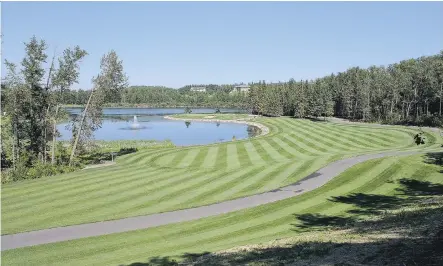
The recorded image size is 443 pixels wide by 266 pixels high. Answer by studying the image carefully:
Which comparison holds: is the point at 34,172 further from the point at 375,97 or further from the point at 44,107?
the point at 375,97

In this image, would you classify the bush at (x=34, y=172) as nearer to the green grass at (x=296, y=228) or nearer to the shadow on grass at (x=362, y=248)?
the green grass at (x=296, y=228)

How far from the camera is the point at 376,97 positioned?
116312mm

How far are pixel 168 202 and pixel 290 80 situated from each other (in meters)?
158

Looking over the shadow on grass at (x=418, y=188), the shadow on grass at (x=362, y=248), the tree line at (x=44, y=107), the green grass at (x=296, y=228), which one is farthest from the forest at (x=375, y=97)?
the shadow on grass at (x=362, y=248)

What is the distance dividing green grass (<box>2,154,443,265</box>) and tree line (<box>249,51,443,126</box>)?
55.6m

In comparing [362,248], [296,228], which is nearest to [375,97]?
[296,228]

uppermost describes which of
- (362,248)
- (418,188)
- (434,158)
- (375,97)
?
(375,97)

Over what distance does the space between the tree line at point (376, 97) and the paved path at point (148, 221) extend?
58.8 m

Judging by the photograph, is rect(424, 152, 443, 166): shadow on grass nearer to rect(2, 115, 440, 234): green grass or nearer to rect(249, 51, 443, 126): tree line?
rect(2, 115, 440, 234): green grass

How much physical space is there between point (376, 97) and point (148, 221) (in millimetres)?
107451

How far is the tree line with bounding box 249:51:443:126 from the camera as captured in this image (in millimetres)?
97750

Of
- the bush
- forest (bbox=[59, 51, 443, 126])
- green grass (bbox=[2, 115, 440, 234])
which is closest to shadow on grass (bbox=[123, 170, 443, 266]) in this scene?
green grass (bbox=[2, 115, 440, 234])

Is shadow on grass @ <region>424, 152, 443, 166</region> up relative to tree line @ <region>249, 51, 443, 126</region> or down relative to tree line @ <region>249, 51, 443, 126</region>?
down

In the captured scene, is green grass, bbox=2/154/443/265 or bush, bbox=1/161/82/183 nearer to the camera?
green grass, bbox=2/154/443/265
